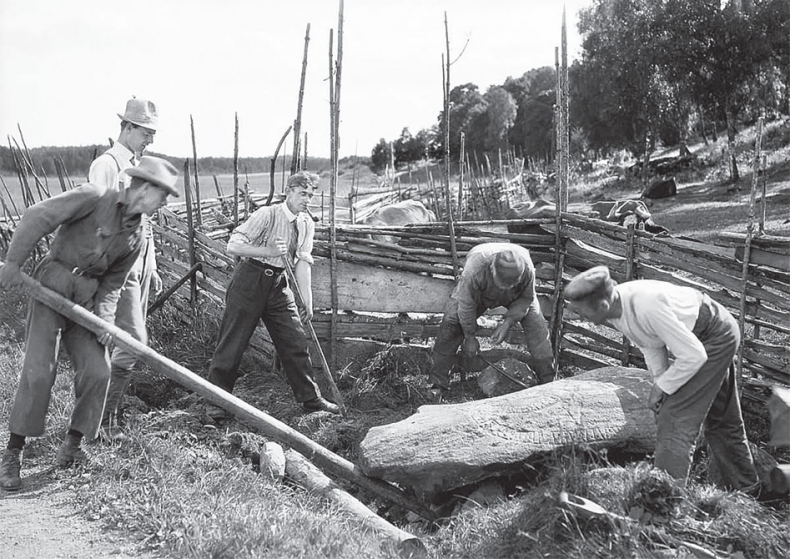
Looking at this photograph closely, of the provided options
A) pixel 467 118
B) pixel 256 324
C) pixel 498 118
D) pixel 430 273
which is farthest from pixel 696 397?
pixel 467 118

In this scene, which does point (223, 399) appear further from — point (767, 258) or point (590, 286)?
point (767, 258)

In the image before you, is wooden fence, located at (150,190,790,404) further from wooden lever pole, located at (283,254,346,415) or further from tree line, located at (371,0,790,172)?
tree line, located at (371,0,790,172)

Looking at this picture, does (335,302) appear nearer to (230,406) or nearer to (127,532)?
(230,406)

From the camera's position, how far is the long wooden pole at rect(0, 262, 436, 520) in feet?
13.0

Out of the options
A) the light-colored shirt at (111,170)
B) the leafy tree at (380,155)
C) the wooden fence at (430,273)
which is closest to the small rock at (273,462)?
the light-colored shirt at (111,170)

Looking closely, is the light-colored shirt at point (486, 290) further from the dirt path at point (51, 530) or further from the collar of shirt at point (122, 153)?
the dirt path at point (51, 530)

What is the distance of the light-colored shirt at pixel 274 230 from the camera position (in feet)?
17.4

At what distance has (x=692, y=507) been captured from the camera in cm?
353

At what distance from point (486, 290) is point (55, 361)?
2.86 m

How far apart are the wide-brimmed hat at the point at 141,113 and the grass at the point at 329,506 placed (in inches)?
74.5

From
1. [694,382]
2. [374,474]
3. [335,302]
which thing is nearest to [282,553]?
[374,474]

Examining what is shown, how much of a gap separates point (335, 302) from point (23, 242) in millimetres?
2986

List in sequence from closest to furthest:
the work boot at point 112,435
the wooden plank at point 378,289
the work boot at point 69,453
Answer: the work boot at point 69,453 < the work boot at point 112,435 < the wooden plank at point 378,289

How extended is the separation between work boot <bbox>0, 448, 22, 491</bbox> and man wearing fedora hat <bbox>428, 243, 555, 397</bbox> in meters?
→ 2.94
